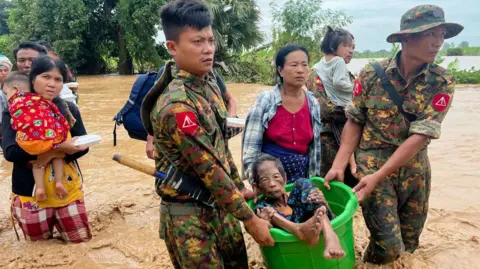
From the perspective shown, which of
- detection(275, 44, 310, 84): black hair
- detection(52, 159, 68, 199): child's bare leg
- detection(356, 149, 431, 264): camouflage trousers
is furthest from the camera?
detection(52, 159, 68, 199): child's bare leg


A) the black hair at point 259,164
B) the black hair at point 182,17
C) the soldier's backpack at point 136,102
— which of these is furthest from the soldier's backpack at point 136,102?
the black hair at point 182,17

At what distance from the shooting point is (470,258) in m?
3.16

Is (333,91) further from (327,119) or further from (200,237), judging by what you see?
(200,237)

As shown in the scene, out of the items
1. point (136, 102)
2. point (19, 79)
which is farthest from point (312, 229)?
point (19, 79)

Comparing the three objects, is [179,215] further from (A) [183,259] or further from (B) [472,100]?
(B) [472,100]

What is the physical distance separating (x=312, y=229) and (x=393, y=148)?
1067 mm

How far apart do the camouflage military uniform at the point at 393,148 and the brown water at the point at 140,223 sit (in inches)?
12.9

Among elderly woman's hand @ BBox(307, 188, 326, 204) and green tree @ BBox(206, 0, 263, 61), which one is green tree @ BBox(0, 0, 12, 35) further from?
elderly woman's hand @ BBox(307, 188, 326, 204)

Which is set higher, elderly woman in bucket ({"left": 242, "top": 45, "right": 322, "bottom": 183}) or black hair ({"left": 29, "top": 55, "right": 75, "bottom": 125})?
black hair ({"left": 29, "top": 55, "right": 75, "bottom": 125})

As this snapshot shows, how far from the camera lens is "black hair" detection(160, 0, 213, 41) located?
1780 mm

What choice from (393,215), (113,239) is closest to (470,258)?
(393,215)

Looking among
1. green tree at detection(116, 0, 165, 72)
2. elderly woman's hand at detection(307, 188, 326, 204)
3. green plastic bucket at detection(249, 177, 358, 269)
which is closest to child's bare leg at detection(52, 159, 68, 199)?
green plastic bucket at detection(249, 177, 358, 269)

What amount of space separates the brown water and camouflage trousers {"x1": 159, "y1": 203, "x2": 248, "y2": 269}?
3.61 ft

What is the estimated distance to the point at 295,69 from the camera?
289 cm
